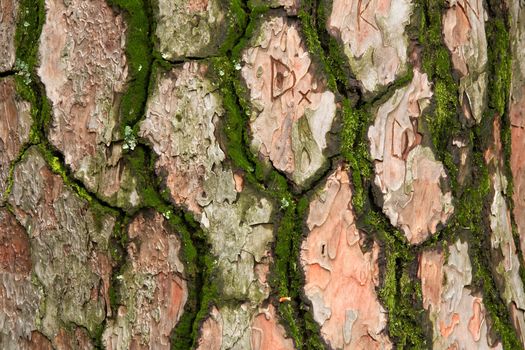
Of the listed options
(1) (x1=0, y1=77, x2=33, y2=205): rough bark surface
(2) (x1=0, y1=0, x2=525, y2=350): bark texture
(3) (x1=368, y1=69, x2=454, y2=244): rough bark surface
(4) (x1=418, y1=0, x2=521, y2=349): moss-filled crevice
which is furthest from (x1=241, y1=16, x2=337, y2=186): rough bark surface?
(1) (x1=0, y1=77, x2=33, y2=205): rough bark surface

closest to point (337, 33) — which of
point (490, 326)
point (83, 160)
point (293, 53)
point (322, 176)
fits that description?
point (293, 53)

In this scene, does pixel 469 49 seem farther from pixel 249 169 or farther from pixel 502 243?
pixel 249 169

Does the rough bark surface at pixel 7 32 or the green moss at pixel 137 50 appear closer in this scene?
the green moss at pixel 137 50

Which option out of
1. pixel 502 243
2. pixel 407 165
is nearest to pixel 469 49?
pixel 407 165

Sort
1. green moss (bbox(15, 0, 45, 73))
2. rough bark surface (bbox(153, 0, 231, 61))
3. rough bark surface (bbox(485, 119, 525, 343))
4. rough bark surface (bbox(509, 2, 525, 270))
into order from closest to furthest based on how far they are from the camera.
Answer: rough bark surface (bbox(153, 0, 231, 61)) < green moss (bbox(15, 0, 45, 73)) < rough bark surface (bbox(485, 119, 525, 343)) < rough bark surface (bbox(509, 2, 525, 270))

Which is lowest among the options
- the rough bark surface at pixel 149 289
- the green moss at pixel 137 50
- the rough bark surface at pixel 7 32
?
the rough bark surface at pixel 149 289

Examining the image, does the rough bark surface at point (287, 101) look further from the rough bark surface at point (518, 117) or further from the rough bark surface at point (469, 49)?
the rough bark surface at point (518, 117)

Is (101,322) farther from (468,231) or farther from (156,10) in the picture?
(468,231)

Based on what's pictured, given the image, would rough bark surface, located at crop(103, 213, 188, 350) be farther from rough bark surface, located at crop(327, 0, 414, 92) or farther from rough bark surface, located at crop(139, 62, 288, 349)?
rough bark surface, located at crop(327, 0, 414, 92)

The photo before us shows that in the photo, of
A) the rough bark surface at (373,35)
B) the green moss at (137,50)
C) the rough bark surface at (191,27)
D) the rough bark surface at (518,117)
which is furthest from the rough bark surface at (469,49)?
the green moss at (137,50)
